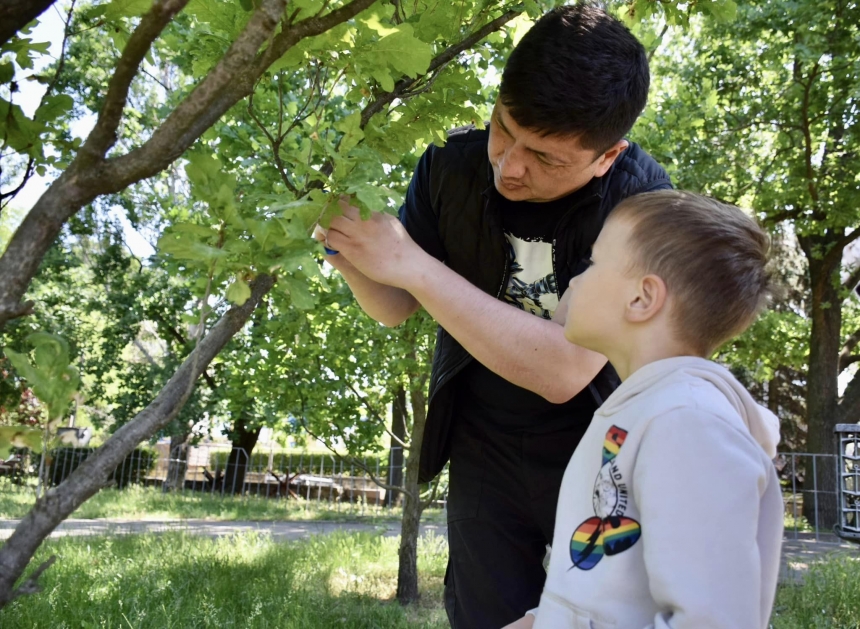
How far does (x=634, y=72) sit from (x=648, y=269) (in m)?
0.70

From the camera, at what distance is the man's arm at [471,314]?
165 cm

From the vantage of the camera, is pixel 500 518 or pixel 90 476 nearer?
pixel 90 476

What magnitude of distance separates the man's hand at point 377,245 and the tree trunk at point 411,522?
391cm

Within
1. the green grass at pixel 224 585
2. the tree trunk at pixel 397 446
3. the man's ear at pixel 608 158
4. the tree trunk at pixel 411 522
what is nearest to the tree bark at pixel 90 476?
the man's ear at pixel 608 158

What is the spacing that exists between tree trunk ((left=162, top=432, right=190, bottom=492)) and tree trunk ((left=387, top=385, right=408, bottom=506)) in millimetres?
5082

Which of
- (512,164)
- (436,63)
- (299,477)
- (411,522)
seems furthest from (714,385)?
(299,477)

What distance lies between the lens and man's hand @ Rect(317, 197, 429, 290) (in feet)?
5.30

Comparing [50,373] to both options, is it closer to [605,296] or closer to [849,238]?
[605,296]

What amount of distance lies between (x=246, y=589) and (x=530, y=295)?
3.59 meters

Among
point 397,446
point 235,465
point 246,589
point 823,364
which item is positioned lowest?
point 246,589

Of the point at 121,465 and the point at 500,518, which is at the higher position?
the point at 500,518

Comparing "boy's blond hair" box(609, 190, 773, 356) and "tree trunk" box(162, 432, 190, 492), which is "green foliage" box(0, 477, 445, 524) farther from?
"boy's blond hair" box(609, 190, 773, 356)

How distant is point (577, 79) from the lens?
70.2 inches

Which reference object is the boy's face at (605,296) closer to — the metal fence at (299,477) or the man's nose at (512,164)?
the man's nose at (512,164)
